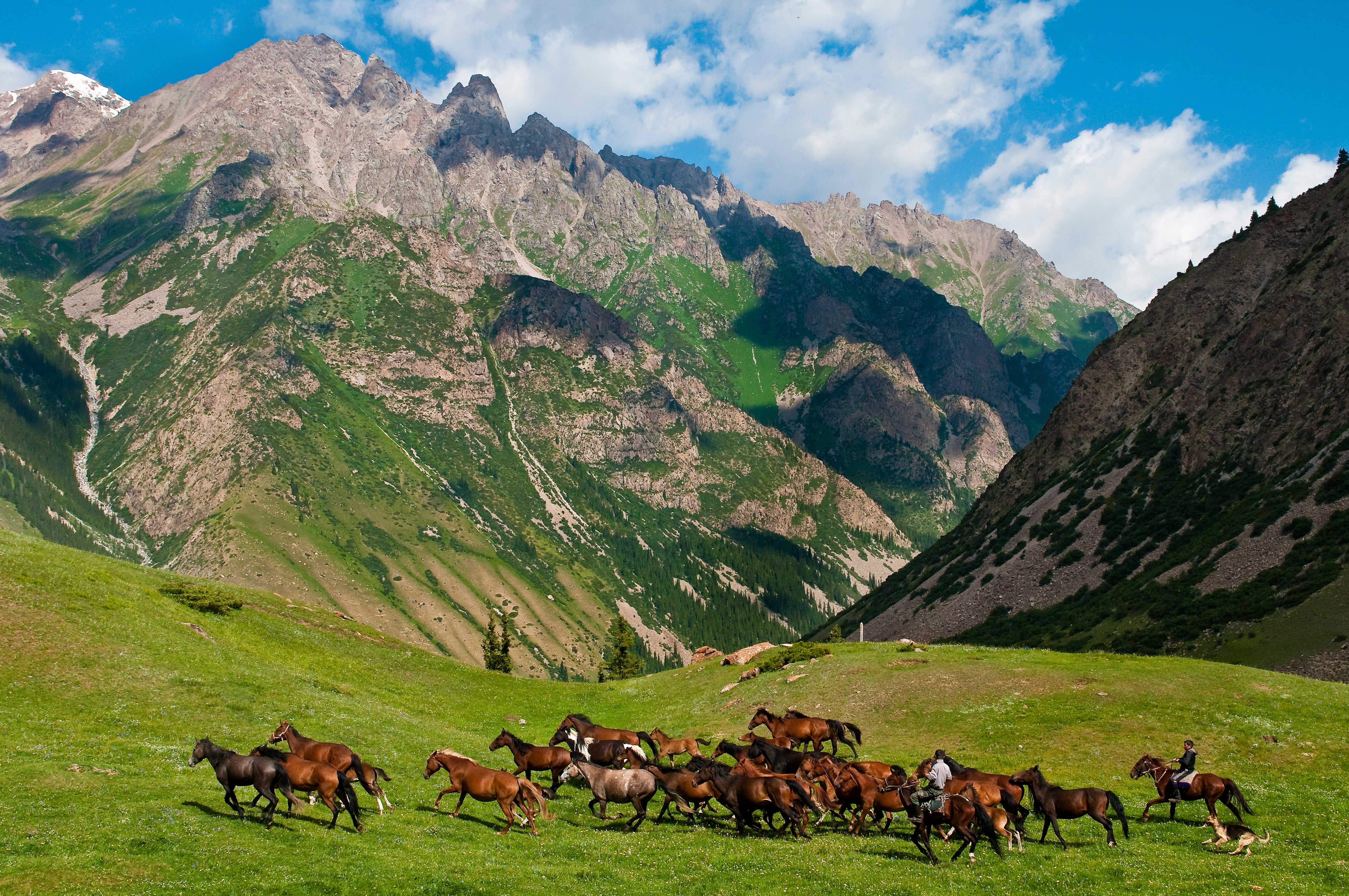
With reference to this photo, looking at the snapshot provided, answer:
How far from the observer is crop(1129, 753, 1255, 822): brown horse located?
27.5 m

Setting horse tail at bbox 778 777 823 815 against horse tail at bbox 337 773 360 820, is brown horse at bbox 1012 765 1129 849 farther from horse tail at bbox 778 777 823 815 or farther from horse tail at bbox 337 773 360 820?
horse tail at bbox 337 773 360 820

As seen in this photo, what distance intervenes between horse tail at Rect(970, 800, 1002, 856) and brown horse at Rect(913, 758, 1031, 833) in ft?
1.90

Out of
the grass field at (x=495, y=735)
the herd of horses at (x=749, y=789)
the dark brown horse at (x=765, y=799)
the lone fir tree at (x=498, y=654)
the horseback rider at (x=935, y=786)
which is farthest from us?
the lone fir tree at (x=498, y=654)

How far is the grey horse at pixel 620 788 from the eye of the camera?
29.0m

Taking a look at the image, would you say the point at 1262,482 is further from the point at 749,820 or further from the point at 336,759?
the point at 336,759

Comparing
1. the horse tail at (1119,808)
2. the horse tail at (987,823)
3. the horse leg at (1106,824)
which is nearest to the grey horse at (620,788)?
the horse tail at (987,823)

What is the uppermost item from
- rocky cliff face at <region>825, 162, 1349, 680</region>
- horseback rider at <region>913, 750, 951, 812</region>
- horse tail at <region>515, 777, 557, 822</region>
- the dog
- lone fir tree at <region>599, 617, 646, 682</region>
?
rocky cliff face at <region>825, 162, 1349, 680</region>

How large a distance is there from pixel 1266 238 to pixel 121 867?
561 ft

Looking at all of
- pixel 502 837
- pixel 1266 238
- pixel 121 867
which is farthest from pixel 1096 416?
pixel 121 867

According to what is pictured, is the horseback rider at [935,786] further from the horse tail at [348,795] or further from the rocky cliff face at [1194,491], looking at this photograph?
the rocky cliff face at [1194,491]

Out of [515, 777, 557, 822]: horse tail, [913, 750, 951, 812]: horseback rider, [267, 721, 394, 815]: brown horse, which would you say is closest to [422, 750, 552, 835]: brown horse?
[515, 777, 557, 822]: horse tail

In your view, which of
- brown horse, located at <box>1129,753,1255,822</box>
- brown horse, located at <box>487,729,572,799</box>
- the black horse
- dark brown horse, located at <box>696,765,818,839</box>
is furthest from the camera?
brown horse, located at <box>487,729,572,799</box>

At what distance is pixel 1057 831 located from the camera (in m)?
26.4

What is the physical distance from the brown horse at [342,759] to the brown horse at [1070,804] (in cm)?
2308
